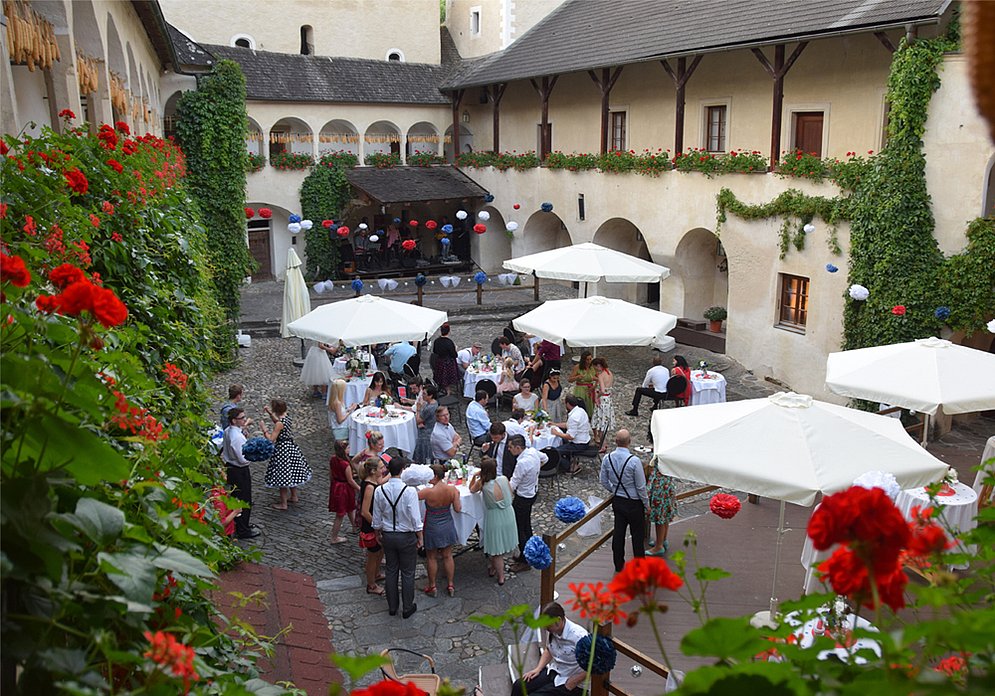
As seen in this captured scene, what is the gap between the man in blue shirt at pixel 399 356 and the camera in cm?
1447

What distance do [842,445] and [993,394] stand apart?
11.4 feet

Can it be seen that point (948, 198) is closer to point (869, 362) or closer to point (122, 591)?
point (869, 362)

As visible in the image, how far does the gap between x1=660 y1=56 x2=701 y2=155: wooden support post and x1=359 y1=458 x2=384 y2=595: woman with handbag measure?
14581 mm

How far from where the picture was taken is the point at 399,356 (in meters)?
14.5

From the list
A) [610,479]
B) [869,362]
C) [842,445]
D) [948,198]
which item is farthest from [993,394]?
[948,198]

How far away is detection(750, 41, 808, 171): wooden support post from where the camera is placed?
17.6 metres

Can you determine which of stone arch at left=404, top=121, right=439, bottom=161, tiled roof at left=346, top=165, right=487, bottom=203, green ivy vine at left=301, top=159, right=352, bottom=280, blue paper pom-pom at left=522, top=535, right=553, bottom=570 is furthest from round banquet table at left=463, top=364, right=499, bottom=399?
stone arch at left=404, top=121, right=439, bottom=161

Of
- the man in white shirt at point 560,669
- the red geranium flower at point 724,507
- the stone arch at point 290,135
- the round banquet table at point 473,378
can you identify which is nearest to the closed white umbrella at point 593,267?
the round banquet table at point 473,378

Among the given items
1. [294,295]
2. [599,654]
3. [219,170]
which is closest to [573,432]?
[599,654]

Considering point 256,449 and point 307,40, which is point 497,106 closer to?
point 307,40

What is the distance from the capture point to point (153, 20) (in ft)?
52.4

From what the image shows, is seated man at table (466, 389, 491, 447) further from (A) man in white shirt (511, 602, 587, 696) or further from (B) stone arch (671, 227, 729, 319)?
(B) stone arch (671, 227, 729, 319)

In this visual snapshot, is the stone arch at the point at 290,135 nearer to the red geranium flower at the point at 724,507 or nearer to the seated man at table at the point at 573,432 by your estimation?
the seated man at table at the point at 573,432

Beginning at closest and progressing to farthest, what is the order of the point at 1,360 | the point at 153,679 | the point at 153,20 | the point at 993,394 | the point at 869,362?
the point at 153,679 → the point at 1,360 → the point at 993,394 → the point at 869,362 → the point at 153,20
